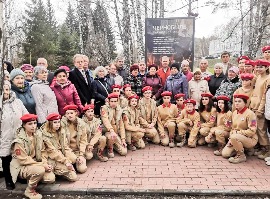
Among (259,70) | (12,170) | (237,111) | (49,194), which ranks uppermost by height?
(259,70)

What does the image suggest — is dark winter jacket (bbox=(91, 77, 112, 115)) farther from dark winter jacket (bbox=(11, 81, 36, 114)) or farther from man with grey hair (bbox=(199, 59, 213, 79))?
man with grey hair (bbox=(199, 59, 213, 79))

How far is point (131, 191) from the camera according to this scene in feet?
15.3

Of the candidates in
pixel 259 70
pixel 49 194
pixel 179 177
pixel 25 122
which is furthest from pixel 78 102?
pixel 259 70

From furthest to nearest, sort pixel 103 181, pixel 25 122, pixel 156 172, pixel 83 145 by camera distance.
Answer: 1. pixel 83 145
2. pixel 156 172
3. pixel 103 181
4. pixel 25 122

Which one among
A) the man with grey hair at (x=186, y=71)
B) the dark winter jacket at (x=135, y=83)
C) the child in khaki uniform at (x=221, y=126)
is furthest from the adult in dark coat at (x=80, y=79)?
the child in khaki uniform at (x=221, y=126)

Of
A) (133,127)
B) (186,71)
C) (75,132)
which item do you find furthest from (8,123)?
(186,71)

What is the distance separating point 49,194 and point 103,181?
930 millimetres

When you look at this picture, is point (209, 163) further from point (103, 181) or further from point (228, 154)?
point (103, 181)

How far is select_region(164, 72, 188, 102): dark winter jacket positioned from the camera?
7.29 metres

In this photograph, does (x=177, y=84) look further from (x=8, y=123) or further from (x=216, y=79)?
(x=8, y=123)

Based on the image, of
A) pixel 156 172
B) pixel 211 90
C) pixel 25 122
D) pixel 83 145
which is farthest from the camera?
pixel 211 90

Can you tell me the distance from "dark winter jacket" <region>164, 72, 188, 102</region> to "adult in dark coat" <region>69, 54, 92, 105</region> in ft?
6.89

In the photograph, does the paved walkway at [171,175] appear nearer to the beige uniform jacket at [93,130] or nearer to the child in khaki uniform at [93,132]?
the child in khaki uniform at [93,132]

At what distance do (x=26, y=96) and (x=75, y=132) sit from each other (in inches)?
47.6
